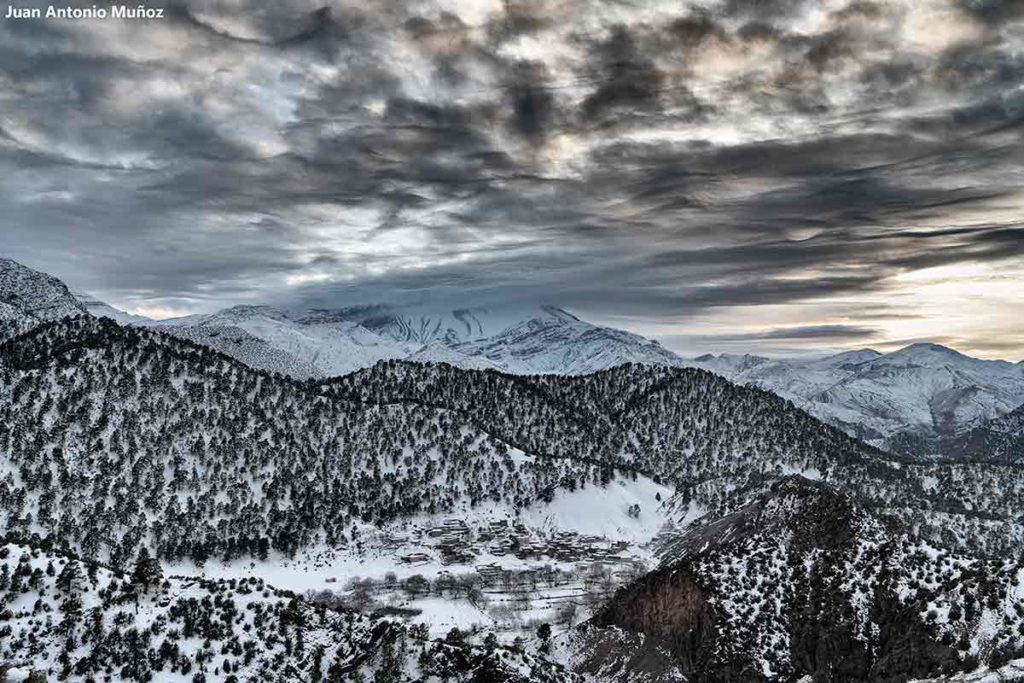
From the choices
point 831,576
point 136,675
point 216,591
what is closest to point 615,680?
point 831,576

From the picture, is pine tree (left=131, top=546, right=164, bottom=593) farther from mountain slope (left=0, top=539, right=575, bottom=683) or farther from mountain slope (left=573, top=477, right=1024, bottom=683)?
mountain slope (left=573, top=477, right=1024, bottom=683)

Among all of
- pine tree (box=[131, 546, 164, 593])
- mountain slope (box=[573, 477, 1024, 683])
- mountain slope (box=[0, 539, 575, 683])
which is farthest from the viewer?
mountain slope (box=[573, 477, 1024, 683])

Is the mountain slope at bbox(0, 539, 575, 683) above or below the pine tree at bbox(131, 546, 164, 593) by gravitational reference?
below

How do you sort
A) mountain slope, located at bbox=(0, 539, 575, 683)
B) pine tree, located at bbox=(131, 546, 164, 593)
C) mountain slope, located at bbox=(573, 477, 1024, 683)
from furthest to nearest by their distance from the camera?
mountain slope, located at bbox=(573, 477, 1024, 683), pine tree, located at bbox=(131, 546, 164, 593), mountain slope, located at bbox=(0, 539, 575, 683)

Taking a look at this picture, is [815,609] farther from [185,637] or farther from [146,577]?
[146,577]

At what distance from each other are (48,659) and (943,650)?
77.7 metres

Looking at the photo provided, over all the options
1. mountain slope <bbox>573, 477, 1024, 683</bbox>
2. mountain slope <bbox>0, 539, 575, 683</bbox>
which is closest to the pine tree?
mountain slope <bbox>0, 539, 575, 683</bbox>

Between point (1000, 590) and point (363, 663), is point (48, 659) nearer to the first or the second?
point (363, 663)

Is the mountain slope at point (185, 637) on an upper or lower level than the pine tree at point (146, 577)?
lower

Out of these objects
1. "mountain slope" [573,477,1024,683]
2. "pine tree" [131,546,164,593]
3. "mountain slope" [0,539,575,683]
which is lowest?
"mountain slope" [573,477,1024,683]

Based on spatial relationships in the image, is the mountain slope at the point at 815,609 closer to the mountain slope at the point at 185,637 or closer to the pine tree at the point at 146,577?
the mountain slope at the point at 185,637

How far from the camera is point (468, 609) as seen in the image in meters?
185

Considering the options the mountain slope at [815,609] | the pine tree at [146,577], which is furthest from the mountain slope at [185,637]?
the mountain slope at [815,609]

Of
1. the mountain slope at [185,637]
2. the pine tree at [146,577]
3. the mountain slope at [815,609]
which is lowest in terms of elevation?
the mountain slope at [815,609]
